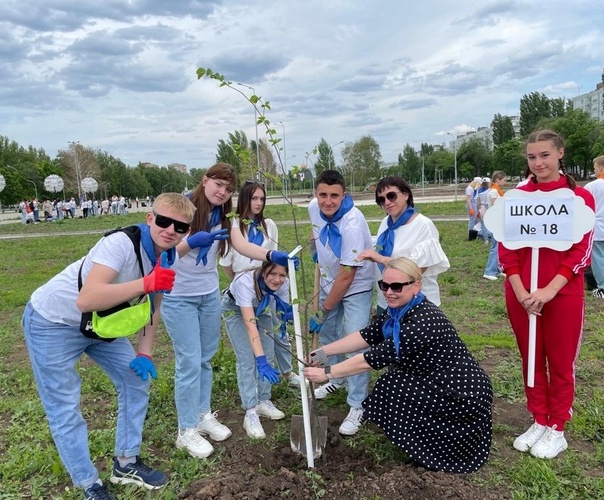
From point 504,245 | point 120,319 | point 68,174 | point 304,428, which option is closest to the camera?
point 120,319

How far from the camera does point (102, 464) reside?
10.9ft

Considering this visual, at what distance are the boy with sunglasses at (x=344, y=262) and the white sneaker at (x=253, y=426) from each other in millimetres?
589

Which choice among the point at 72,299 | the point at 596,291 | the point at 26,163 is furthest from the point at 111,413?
the point at 26,163

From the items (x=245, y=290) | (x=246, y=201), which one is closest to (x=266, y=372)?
(x=245, y=290)

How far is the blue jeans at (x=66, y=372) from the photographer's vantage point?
265 centimetres

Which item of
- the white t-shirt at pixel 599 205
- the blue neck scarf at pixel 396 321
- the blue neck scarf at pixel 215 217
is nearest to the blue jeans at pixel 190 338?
the blue neck scarf at pixel 215 217

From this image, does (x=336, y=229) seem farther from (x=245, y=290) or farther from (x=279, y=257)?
(x=245, y=290)

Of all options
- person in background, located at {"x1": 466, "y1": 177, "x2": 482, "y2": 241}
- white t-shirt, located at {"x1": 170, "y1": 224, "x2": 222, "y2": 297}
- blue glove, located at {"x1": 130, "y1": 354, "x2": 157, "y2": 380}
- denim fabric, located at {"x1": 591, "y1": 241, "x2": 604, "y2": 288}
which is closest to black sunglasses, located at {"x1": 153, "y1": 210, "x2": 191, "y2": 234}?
white t-shirt, located at {"x1": 170, "y1": 224, "x2": 222, "y2": 297}

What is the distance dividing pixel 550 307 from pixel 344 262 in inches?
53.2

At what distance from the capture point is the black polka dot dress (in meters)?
2.88

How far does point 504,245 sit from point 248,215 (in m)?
1.77

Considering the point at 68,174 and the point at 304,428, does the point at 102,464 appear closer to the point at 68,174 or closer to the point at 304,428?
the point at 304,428

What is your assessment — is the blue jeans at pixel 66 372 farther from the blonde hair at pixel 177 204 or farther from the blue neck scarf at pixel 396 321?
the blue neck scarf at pixel 396 321

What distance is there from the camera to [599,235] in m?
6.84
